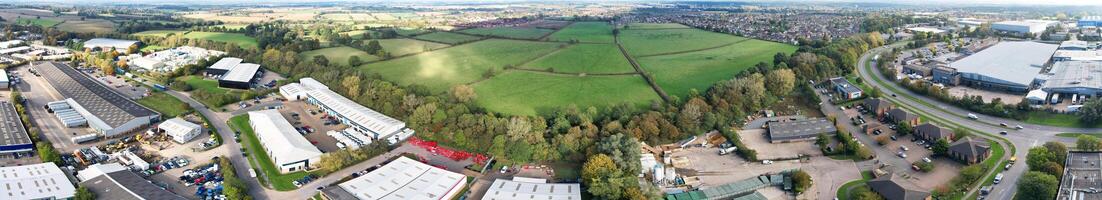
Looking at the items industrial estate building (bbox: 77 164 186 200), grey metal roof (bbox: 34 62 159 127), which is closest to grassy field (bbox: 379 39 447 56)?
grey metal roof (bbox: 34 62 159 127)

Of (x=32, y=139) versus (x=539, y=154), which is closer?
(x=539, y=154)

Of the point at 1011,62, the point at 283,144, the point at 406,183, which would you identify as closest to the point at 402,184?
the point at 406,183

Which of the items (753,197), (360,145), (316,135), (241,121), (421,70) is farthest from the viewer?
(421,70)

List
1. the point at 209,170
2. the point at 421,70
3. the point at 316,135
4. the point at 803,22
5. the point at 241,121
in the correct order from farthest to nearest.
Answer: the point at 803,22, the point at 421,70, the point at 241,121, the point at 316,135, the point at 209,170

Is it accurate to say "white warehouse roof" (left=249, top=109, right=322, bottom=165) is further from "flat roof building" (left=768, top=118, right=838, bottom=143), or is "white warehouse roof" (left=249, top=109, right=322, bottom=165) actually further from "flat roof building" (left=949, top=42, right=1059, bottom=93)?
"flat roof building" (left=949, top=42, right=1059, bottom=93)

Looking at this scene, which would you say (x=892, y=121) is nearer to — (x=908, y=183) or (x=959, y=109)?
(x=959, y=109)

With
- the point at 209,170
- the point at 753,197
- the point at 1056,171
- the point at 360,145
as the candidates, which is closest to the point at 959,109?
the point at 1056,171
